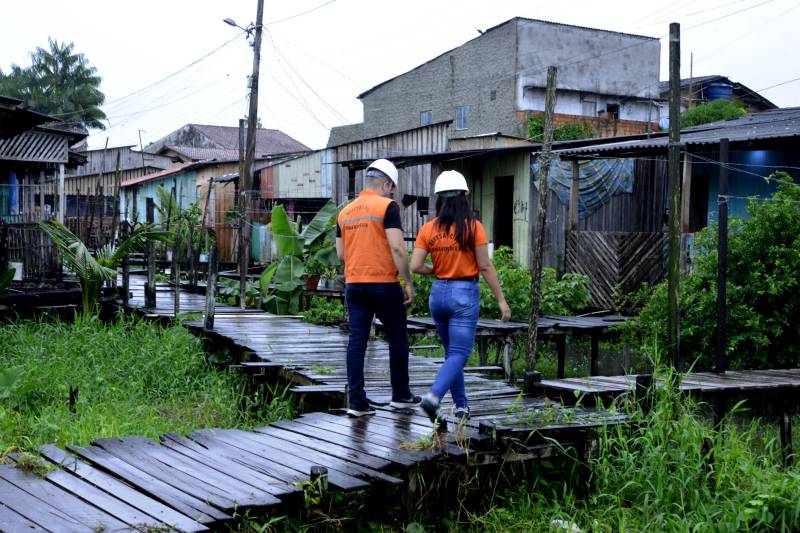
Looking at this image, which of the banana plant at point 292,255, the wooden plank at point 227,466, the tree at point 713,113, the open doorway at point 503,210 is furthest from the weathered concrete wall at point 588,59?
the wooden plank at point 227,466

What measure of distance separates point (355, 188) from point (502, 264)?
10.4 meters

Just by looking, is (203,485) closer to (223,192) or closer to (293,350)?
(293,350)

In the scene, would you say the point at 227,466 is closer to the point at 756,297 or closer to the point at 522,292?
the point at 756,297

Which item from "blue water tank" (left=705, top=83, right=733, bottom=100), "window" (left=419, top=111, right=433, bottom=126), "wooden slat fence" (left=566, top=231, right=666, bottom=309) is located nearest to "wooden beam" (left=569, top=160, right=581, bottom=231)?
"wooden slat fence" (left=566, top=231, right=666, bottom=309)

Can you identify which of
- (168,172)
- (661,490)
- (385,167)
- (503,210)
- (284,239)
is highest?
(168,172)

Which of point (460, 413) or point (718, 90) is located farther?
point (718, 90)

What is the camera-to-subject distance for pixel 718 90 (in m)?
32.7

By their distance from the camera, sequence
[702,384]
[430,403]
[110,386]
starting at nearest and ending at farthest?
[430,403], [702,384], [110,386]

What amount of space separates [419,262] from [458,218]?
17.5 inches

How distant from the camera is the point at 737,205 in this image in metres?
13.8

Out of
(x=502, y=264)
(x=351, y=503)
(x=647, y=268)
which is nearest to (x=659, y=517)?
(x=351, y=503)

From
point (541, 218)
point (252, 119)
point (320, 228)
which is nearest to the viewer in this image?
point (541, 218)

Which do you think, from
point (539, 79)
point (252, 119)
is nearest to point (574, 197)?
point (252, 119)

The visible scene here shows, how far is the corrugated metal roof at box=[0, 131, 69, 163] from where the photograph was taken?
16.2 m
